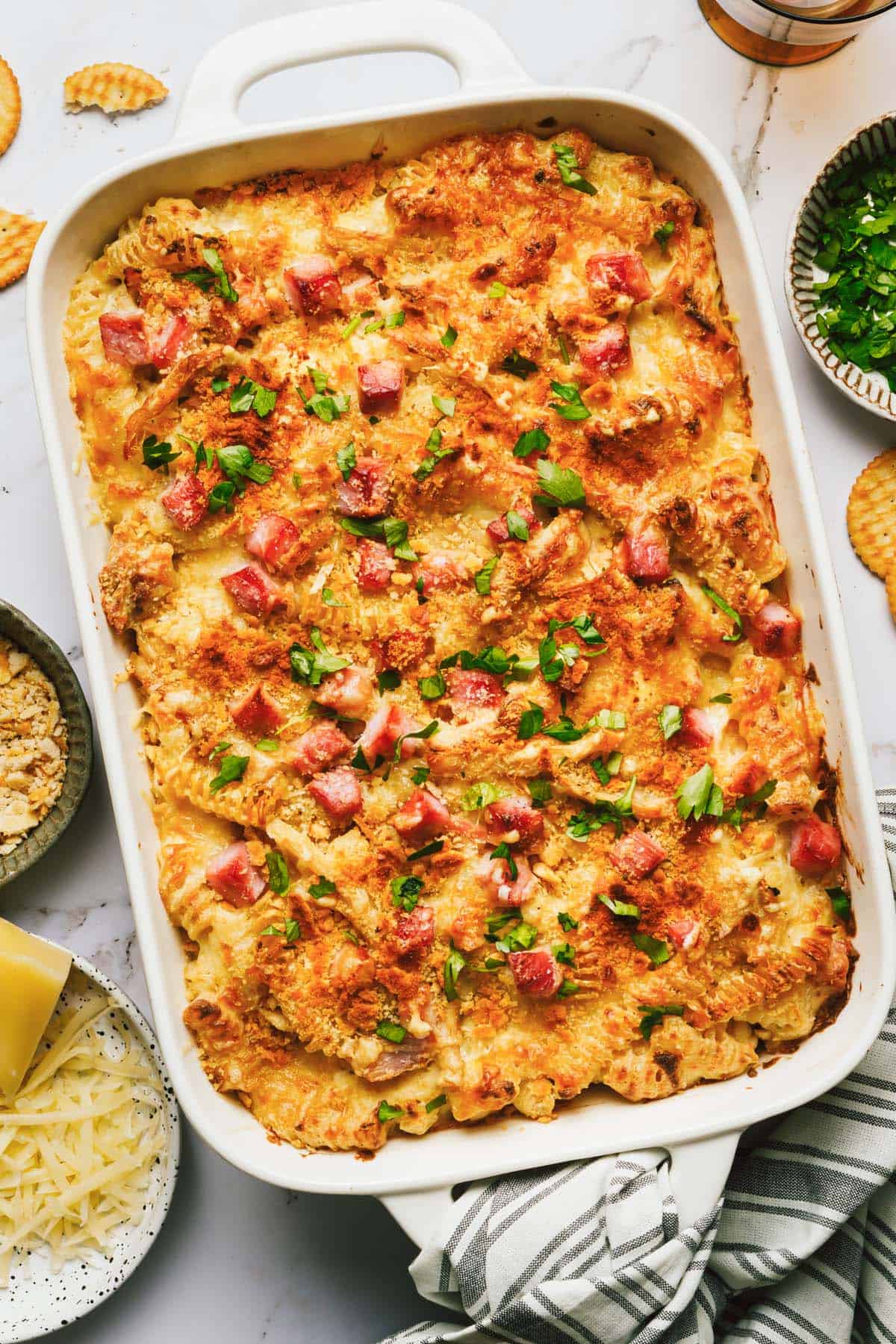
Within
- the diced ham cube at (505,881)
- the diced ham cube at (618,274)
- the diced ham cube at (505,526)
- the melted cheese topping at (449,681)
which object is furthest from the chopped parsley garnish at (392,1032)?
the diced ham cube at (618,274)

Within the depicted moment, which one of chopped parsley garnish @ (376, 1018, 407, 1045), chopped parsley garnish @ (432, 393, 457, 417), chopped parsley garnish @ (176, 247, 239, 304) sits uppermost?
chopped parsley garnish @ (176, 247, 239, 304)

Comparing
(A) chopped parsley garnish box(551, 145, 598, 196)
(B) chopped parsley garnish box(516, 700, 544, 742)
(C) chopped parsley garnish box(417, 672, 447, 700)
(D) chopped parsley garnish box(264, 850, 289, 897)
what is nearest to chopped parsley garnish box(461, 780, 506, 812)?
(B) chopped parsley garnish box(516, 700, 544, 742)

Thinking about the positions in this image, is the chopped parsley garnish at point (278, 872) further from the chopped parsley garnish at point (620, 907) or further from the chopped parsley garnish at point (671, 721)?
the chopped parsley garnish at point (671, 721)

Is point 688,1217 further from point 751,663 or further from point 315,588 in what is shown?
point 315,588

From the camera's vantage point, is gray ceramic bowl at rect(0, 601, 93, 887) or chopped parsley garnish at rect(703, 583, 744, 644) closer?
chopped parsley garnish at rect(703, 583, 744, 644)

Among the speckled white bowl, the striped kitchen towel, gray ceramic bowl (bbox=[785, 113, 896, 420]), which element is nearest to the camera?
the striped kitchen towel

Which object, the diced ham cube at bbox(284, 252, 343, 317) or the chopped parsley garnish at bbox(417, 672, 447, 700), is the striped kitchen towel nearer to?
the chopped parsley garnish at bbox(417, 672, 447, 700)
